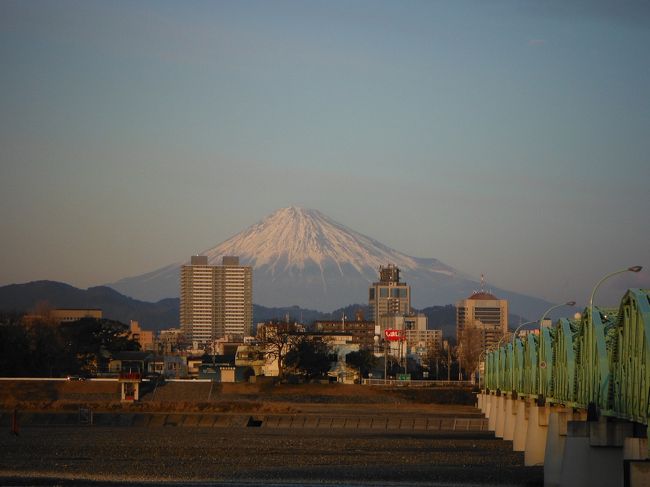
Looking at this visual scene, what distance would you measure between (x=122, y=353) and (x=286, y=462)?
396ft

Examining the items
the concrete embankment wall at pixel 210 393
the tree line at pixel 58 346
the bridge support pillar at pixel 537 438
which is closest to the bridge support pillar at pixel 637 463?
the bridge support pillar at pixel 537 438

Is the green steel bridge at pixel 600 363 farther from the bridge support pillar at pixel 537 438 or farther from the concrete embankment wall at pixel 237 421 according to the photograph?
the concrete embankment wall at pixel 237 421

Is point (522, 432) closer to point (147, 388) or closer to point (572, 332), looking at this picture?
point (572, 332)

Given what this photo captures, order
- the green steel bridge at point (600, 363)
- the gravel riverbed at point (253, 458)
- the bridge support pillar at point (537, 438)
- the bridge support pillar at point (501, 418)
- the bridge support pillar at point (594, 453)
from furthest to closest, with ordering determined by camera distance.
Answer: the bridge support pillar at point (501, 418) → the bridge support pillar at point (537, 438) → the gravel riverbed at point (253, 458) → the bridge support pillar at point (594, 453) → the green steel bridge at point (600, 363)

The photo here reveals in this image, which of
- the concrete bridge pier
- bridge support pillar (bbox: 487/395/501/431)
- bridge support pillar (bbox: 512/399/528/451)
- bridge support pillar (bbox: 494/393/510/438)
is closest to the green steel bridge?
bridge support pillar (bbox: 512/399/528/451)

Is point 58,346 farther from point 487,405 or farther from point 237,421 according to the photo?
point 487,405

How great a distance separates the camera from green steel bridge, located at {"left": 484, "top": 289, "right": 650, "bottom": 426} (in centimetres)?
3387

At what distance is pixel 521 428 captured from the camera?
71.5 metres

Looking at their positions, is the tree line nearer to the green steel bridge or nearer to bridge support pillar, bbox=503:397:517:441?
bridge support pillar, bbox=503:397:517:441

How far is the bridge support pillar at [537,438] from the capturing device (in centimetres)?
5822

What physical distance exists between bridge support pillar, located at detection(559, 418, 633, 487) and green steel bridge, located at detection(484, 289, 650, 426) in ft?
1.69

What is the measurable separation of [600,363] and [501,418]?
1893 inches

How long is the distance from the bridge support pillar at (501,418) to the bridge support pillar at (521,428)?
446 inches

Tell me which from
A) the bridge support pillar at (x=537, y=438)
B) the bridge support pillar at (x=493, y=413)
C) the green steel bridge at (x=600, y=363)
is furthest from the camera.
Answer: the bridge support pillar at (x=493, y=413)
